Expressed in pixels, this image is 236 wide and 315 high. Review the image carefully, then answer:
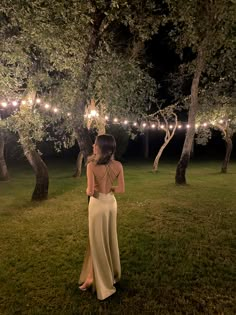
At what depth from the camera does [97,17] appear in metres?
9.97

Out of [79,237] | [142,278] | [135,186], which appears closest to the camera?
[142,278]

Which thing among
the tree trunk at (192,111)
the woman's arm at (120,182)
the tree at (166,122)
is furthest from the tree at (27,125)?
the tree at (166,122)

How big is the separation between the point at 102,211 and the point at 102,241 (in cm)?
45

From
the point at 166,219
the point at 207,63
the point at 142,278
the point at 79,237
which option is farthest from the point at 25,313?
the point at 207,63

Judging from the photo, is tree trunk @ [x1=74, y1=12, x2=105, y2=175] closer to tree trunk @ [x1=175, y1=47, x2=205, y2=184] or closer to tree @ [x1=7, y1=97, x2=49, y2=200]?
tree @ [x1=7, y1=97, x2=49, y2=200]

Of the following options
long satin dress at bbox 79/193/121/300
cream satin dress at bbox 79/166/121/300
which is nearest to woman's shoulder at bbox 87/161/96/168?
cream satin dress at bbox 79/166/121/300

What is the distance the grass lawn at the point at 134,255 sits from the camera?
5320 millimetres

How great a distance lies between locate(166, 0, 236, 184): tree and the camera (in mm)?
13569

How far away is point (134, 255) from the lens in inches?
292

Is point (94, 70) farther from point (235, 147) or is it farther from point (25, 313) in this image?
point (235, 147)

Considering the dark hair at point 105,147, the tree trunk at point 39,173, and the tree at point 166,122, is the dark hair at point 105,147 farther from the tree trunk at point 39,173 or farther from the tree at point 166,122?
the tree at point 166,122

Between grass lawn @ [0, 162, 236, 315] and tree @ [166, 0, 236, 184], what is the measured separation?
239 inches

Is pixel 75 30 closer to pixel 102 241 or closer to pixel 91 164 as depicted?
pixel 91 164

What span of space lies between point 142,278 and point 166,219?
457 cm
